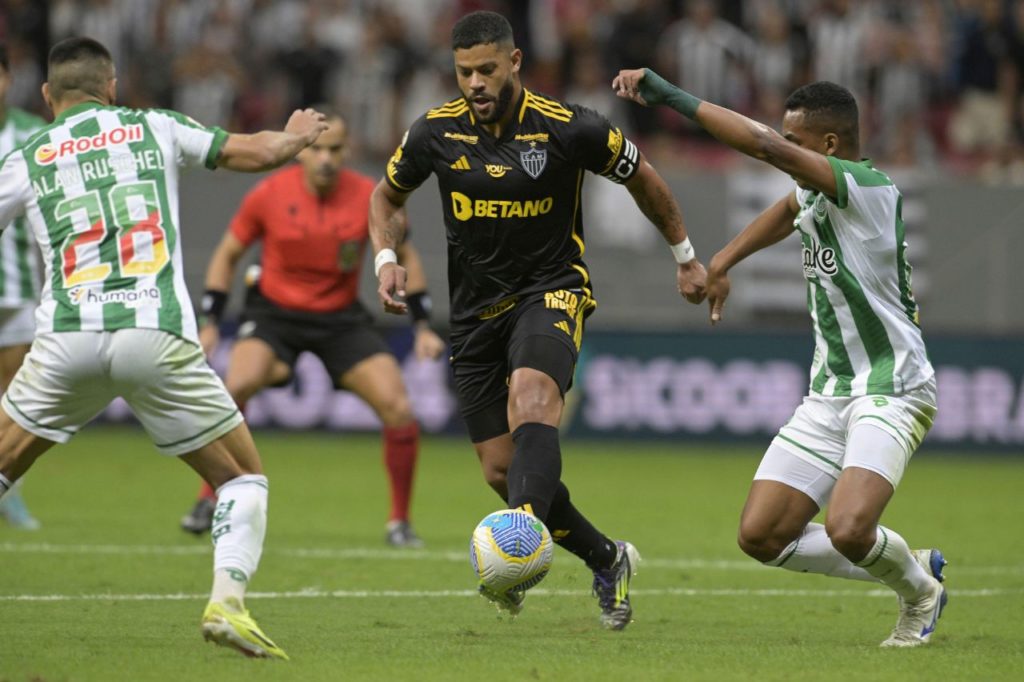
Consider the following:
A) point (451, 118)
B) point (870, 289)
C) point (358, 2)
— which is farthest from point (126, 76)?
point (870, 289)

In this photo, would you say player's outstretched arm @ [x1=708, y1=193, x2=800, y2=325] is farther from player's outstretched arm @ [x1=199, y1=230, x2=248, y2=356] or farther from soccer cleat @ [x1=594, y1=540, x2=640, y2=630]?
player's outstretched arm @ [x1=199, y1=230, x2=248, y2=356]

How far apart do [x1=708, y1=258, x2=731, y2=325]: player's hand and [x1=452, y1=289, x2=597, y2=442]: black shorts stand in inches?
22.5

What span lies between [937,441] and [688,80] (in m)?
5.39

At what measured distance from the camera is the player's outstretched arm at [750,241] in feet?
24.8

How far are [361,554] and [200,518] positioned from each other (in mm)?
1311

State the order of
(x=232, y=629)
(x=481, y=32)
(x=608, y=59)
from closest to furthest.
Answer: (x=232, y=629) < (x=481, y=32) < (x=608, y=59)

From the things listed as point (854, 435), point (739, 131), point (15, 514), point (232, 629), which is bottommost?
point (15, 514)


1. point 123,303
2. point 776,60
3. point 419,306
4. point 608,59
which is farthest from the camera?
point 608,59

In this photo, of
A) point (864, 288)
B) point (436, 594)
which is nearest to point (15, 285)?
point (436, 594)

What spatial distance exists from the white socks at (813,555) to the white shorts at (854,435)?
0.21 meters

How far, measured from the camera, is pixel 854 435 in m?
7.02

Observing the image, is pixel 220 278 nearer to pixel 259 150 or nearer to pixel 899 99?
pixel 259 150

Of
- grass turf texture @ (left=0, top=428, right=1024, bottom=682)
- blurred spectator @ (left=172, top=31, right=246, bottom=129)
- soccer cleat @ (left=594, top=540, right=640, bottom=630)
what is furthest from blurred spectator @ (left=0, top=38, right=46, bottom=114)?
soccer cleat @ (left=594, top=540, right=640, bottom=630)

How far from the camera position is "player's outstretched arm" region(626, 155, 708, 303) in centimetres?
766
